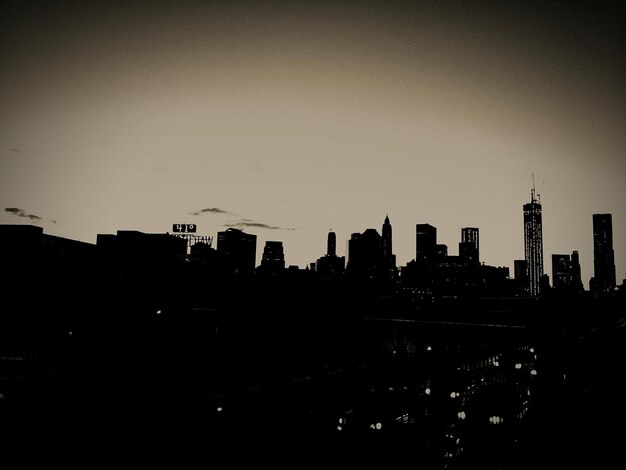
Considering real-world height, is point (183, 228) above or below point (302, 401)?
above

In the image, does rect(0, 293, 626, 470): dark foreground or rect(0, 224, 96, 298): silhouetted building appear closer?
rect(0, 293, 626, 470): dark foreground

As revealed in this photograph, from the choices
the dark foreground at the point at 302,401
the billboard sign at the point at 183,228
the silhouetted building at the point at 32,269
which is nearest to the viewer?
the dark foreground at the point at 302,401

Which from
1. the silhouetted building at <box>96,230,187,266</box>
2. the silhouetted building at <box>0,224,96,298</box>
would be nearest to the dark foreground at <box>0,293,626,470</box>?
the silhouetted building at <box>0,224,96,298</box>

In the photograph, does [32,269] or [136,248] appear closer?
[32,269]

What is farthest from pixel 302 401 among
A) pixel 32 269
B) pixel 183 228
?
pixel 183 228

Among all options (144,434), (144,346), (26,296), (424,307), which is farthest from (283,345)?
(144,434)

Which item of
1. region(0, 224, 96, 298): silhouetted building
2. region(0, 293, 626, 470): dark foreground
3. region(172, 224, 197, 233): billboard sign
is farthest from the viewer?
region(172, 224, 197, 233): billboard sign

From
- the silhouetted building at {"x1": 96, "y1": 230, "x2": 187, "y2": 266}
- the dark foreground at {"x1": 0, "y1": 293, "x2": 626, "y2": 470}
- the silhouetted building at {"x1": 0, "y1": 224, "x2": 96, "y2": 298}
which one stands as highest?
the silhouetted building at {"x1": 96, "y1": 230, "x2": 187, "y2": 266}

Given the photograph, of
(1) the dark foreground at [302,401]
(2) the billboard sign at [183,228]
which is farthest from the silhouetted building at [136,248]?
(1) the dark foreground at [302,401]

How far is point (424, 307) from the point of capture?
7362 centimetres

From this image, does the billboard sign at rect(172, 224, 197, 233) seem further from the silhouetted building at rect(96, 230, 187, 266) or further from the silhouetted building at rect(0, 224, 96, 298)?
the silhouetted building at rect(0, 224, 96, 298)

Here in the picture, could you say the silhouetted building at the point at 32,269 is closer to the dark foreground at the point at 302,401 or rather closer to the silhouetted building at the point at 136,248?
the dark foreground at the point at 302,401

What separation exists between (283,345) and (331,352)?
11210 millimetres

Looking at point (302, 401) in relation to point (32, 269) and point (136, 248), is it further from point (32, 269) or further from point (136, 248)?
point (136, 248)
